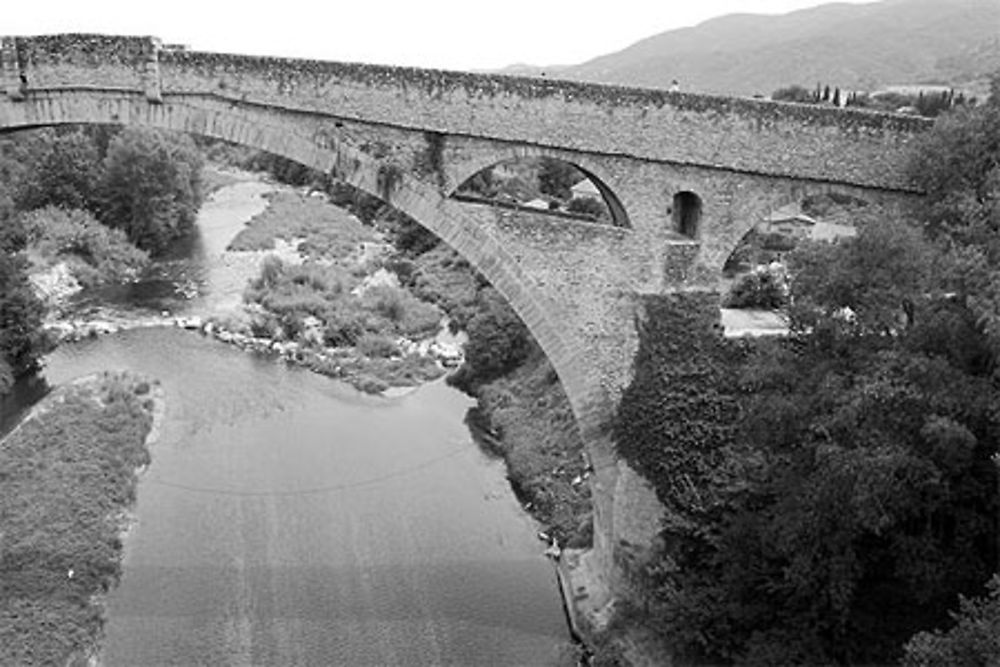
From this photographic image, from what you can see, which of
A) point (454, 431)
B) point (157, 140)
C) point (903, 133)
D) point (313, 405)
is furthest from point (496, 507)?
point (157, 140)

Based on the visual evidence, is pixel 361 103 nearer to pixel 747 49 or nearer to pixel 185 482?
pixel 185 482

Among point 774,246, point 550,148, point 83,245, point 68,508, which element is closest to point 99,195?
point 83,245

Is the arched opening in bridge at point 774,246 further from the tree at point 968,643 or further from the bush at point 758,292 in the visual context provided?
the tree at point 968,643

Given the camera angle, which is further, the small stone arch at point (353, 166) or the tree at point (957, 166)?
the small stone arch at point (353, 166)

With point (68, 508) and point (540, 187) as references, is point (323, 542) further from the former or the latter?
point (540, 187)

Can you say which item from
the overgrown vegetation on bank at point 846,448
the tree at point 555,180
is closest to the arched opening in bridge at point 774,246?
the overgrown vegetation on bank at point 846,448

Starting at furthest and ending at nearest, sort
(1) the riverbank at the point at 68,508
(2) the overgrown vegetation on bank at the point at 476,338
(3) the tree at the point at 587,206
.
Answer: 1. (3) the tree at the point at 587,206
2. (2) the overgrown vegetation on bank at the point at 476,338
3. (1) the riverbank at the point at 68,508
